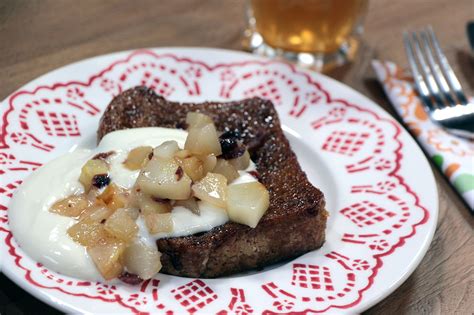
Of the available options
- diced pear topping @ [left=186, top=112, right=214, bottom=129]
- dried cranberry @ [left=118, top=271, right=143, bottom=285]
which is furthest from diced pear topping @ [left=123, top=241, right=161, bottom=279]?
diced pear topping @ [left=186, top=112, right=214, bottom=129]

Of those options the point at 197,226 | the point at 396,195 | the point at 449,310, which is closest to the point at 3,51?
the point at 197,226

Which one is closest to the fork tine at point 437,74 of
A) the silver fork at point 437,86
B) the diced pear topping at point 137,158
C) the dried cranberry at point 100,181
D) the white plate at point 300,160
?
the silver fork at point 437,86

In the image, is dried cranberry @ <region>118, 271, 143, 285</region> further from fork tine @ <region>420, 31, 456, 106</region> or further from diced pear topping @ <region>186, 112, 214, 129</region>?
fork tine @ <region>420, 31, 456, 106</region>

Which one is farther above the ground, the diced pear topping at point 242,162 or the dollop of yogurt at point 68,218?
the dollop of yogurt at point 68,218

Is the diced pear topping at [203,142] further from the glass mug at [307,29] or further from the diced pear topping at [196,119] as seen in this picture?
the glass mug at [307,29]

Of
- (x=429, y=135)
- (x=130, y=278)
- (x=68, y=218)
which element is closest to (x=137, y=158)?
(x=68, y=218)

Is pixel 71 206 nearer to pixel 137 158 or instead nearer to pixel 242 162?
pixel 137 158
